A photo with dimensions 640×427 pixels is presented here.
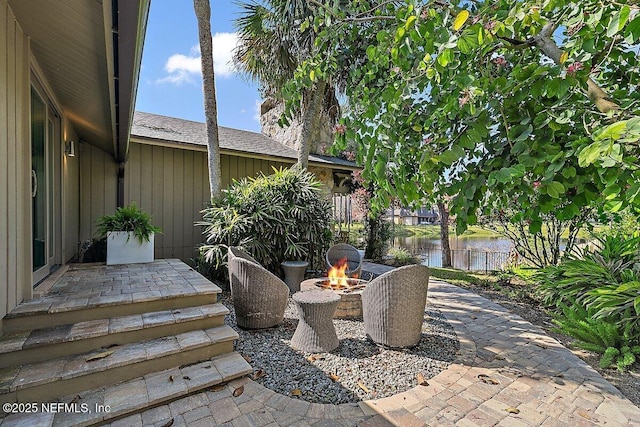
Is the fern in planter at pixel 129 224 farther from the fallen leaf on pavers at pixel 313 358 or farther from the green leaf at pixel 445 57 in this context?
the green leaf at pixel 445 57

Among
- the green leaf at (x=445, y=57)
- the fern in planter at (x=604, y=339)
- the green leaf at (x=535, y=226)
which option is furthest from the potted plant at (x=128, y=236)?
the fern in planter at (x=604, y=339)

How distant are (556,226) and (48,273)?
9356mm

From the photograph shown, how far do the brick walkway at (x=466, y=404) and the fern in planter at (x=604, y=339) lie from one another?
30 cm

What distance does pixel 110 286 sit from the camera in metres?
3.91

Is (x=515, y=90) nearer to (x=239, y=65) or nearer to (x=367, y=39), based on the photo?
(x=367, y=39)

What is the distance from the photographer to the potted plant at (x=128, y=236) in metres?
5.55

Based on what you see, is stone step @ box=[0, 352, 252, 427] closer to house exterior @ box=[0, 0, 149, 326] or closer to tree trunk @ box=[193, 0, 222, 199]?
house exterior @ box=[0, 0, 149, 326]

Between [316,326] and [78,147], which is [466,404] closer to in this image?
[316,326]

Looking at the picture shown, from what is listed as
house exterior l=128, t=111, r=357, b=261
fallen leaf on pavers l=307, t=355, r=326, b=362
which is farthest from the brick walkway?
house exterior l=128, t=111, r=357, b=261

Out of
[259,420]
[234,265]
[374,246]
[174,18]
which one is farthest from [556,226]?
[174,18]

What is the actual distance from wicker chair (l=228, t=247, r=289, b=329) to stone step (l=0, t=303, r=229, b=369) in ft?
1.90

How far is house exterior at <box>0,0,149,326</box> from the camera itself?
2.54m

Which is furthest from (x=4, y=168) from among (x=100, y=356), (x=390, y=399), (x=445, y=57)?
(x=390, y=399)

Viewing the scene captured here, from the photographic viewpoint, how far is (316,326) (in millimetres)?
3586
